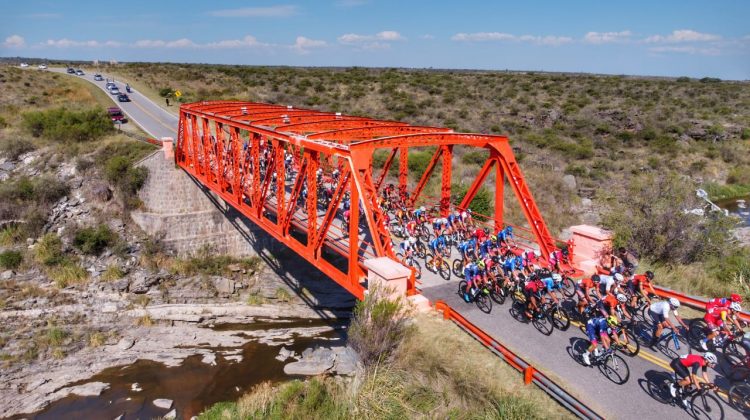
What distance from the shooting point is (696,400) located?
8297 millimetres

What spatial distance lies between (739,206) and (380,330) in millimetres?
31191

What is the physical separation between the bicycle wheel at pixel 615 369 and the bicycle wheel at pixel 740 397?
1.55 meters

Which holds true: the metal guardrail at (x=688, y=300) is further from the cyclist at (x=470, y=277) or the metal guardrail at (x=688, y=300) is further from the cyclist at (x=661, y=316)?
the cyclist at (x=470, y=277)

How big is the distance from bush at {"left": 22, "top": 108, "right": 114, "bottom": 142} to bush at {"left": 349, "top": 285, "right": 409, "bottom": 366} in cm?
3129

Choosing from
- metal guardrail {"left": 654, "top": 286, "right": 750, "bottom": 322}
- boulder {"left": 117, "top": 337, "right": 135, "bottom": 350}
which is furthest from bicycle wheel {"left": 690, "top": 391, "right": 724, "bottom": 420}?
boulder {"left": 117, "top": 337, "right": 135, "bottom": 350}

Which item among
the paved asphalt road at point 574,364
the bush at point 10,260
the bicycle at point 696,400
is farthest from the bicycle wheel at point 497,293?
the bush at point 10,260

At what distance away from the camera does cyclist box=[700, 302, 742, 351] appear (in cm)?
941

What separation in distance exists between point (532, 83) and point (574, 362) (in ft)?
228

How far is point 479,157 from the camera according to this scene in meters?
37.2

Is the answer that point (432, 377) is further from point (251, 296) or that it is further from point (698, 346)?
point (251, 296)

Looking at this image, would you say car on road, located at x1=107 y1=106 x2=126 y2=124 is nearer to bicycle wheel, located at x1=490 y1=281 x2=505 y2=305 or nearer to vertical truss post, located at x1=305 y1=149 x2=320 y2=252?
vertical truss post, located at x1=305 y1=149 x2=320 y2=252

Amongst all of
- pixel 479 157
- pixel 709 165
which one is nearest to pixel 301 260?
pixel 479 157

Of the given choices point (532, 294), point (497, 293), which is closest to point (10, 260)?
point (497, 293)

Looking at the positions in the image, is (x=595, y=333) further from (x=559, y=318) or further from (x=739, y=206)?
(x=739, y=206)
